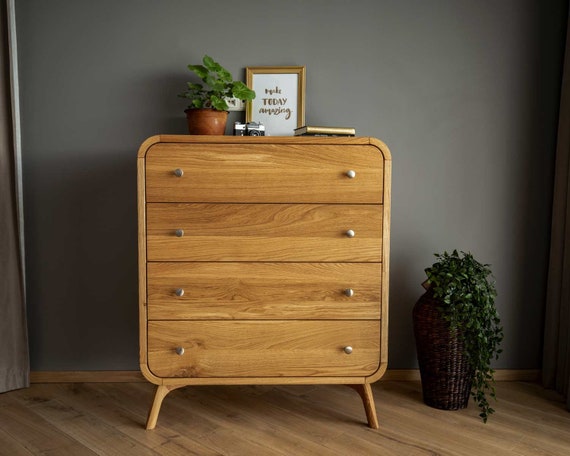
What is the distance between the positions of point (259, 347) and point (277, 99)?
1141mm

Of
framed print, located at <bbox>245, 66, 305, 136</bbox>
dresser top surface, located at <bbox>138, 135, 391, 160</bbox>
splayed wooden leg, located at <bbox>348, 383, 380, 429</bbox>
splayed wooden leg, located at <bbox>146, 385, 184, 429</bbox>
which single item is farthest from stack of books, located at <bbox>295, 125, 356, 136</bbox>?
splayed wooden leg, located at <bbox>146, 385, 184, 429</bbox>

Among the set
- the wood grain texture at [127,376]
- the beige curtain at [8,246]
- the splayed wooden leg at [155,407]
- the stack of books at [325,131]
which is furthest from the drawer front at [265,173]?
the wood grain texture at [127,376]

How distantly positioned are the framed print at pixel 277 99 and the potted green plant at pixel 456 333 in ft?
3.07

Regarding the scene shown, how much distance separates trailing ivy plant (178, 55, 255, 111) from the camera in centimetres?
200

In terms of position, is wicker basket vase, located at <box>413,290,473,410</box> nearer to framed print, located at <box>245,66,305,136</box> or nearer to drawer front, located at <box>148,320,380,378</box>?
drawer front, located at <box>148,320,380,378</box>

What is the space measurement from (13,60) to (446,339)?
224cm

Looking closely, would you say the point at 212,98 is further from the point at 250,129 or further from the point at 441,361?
the point at 441,361

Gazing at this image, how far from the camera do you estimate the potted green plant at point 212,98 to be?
6.51ft

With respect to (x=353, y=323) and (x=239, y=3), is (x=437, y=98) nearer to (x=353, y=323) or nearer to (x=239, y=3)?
(x=239, y=3)

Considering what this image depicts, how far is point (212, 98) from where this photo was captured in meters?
1.99

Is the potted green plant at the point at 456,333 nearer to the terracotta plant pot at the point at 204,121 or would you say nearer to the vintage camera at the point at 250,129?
the vintage camera at the point at 250,129

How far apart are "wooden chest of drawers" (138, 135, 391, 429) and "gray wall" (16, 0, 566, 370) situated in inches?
22.0

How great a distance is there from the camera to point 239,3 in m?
2.21

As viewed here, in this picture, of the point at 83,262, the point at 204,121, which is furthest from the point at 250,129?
the point at 83,262
